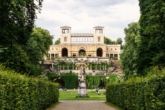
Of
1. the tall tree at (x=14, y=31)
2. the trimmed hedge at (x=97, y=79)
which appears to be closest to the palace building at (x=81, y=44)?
the trimmed hedge at (x=97, y=79)

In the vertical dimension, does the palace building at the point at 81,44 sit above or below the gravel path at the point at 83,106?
above

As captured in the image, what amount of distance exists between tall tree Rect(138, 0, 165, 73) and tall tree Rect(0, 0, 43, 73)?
8157 mm

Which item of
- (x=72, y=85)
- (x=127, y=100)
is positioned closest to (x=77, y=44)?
(x=72, y=85)

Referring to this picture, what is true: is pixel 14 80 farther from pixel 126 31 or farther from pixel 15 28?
pixel 126 31

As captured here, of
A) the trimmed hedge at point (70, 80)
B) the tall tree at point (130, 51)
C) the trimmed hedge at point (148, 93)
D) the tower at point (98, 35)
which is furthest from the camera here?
the tower at point (98, 35)

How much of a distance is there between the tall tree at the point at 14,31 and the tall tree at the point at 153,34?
816cm

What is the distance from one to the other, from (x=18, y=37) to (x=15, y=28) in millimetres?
1403

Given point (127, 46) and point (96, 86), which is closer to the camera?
point (127, 46)

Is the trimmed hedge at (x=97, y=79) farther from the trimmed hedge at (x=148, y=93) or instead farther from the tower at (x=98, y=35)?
the trimmed hedge at (x=148, y=93)

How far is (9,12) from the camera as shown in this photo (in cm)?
1802

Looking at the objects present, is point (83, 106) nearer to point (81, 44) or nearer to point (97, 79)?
point (97, 79)

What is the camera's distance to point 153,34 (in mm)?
23125

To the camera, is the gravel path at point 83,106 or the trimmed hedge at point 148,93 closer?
the trimmed hedge at point 148,93

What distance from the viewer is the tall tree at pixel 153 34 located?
22484 millimetres
